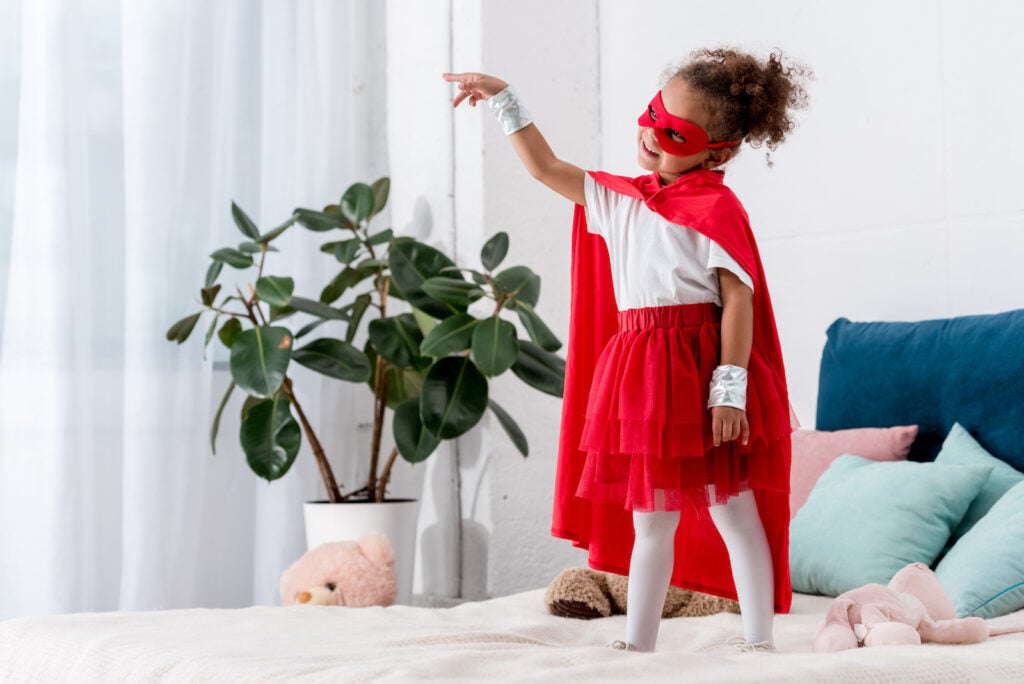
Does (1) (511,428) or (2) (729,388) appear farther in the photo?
(1) (511,428)

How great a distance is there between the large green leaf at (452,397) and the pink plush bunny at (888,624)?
1257 mm

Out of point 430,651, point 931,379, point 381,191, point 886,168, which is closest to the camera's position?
point 430,651

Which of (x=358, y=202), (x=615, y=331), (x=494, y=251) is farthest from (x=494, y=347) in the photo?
(x=615, y=331)

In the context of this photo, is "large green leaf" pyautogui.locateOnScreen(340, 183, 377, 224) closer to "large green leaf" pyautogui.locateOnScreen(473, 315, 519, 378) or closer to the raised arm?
"large green leaf" pyautogui.locateOnScreen(473, 315, 519, 378)

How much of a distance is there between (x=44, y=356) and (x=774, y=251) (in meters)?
1.73

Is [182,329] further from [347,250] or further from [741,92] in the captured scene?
[741,92]

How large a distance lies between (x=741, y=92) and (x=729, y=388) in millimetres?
420

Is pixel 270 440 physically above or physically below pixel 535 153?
below

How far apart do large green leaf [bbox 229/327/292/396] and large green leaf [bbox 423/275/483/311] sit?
0.35 meters

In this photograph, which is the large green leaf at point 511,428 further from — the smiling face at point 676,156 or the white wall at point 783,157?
the smiling face at point 676,156

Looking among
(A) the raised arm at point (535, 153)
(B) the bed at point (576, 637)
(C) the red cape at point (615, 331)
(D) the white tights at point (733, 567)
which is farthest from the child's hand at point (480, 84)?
(B) the bed at point (576, 637)

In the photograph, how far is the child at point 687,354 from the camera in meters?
1.49

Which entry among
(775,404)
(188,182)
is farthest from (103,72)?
(775,404)

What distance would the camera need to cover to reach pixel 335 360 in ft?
9.18
